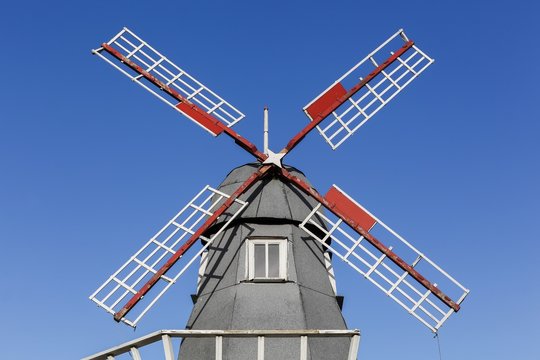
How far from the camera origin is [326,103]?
56.2ft

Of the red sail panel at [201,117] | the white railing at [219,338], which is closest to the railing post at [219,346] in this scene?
the white railing at [219,338]

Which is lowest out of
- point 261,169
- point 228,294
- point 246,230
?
point 228,294

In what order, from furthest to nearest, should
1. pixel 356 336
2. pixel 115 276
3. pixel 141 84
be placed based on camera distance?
pixel 141 84, pixel 115 276, pixel 356 336

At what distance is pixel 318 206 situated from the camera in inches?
636

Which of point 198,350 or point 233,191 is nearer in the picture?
point 198,350

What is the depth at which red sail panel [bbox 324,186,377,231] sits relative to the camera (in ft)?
52.7

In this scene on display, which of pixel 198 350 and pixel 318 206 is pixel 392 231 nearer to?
pixel 318 206

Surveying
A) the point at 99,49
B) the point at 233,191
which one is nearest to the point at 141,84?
the point at 99,49

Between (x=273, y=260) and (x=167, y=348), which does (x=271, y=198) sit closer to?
(x=273, y=260)

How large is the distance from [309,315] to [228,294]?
1371 millimetres

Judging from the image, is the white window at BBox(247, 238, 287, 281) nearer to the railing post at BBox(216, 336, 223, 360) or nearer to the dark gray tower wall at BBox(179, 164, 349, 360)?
the dark gray tower wall at BBox(179, 164, 349, 360)

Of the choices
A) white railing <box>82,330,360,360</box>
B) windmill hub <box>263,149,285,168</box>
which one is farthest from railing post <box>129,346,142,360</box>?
windmill hub <box>263,149,285,168</box>

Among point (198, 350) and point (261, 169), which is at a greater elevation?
point (261, 169)

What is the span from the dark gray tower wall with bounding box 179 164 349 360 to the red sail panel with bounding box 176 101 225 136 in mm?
827
